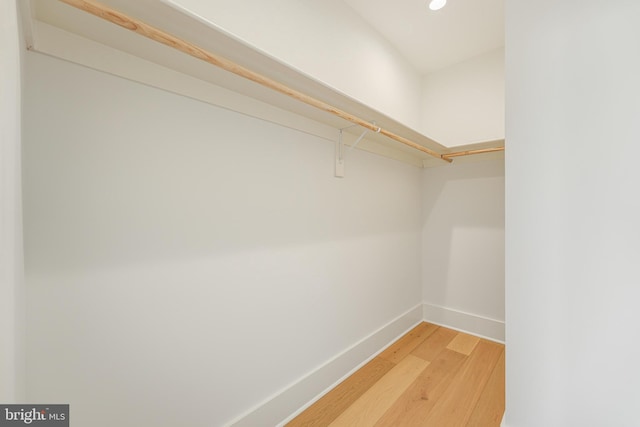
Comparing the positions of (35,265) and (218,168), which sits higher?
(218,168)

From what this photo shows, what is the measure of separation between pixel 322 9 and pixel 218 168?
1.24 metres

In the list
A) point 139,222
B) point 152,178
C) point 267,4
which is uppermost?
point 267,4

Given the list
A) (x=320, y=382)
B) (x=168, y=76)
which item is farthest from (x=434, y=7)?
(x=320, y=382)

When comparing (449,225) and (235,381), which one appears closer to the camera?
(235,381)

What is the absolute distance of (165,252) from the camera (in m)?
0.95

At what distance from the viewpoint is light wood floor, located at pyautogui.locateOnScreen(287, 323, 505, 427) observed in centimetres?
138

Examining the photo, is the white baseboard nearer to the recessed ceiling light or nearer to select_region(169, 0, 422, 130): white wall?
select_region(169, 0, 422, 130): white wall

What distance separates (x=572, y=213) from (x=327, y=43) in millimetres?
1538

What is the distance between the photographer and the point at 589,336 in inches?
36.6

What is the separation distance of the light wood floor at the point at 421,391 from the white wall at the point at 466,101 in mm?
1847

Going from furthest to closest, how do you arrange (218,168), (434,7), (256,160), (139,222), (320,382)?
(434,7) < (320,382) < (256,160) < (218,168) < (139,222)

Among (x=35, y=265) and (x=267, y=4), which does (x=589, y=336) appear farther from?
(x=267, y=4)

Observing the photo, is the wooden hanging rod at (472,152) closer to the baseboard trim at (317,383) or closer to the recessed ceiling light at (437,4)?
the recessed ceiling light at (437,4)

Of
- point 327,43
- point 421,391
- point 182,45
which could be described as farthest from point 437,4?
point 421,391
